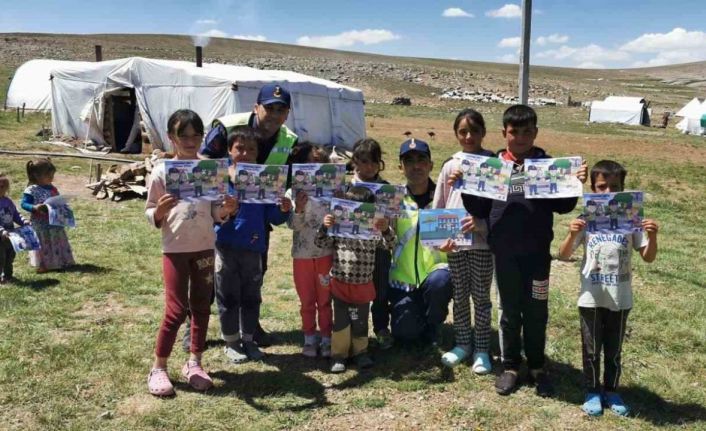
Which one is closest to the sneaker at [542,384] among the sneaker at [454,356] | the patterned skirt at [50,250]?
the sneaker at [454,356]

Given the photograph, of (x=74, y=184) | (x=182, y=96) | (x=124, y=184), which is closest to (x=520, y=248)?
(x=124, y=184)

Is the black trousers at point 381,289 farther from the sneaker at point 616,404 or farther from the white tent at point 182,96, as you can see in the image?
the white tent at point 182,96

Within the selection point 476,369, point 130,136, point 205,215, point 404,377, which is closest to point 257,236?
point 205,215

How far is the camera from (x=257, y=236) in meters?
4.38

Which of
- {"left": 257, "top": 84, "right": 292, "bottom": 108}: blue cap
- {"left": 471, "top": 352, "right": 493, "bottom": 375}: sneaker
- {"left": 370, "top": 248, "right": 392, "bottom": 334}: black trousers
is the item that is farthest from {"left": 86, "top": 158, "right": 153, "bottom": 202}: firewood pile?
{"left": 471, "top": 352, "right": 493, "bottom": 375}: sneaker

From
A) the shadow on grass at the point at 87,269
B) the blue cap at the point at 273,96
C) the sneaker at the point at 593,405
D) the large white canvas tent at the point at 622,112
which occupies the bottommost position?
the sneaker at the point at 593,405

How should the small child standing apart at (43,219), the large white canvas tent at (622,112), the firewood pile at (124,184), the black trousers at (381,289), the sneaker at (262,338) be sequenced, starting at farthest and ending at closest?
the large white canvas tent at (622,112) < the firewood pile at (124,184) < the small child standing apart at (43,219) < the sneaker at (262,338) < the black trousers at (381,289)

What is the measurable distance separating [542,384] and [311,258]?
1941 mm

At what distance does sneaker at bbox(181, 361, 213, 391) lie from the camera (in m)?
4.07

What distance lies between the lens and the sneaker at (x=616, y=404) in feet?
12.4

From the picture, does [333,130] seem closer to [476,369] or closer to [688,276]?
[688,276]

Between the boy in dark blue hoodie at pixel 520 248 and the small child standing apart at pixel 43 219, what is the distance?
519 cm

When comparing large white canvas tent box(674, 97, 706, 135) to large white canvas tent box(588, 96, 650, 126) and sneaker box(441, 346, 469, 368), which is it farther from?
sneaker box(441, 346, 469, 368)

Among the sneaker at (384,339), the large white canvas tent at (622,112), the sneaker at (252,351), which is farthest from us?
the large white canvas tent at (622,112)
